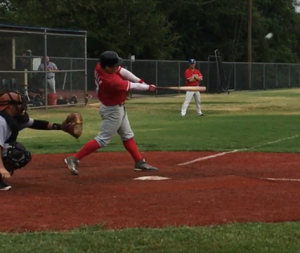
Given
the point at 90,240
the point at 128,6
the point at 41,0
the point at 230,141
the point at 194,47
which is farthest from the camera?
the point at 194,47

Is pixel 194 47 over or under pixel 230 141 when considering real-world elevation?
over

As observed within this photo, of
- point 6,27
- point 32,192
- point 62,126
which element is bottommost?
point 32,192

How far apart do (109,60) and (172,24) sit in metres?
49.7

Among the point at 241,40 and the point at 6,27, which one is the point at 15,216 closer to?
the point at 6,27

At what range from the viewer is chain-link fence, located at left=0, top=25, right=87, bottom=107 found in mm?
24703

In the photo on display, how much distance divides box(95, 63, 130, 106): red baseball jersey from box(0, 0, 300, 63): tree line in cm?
3112

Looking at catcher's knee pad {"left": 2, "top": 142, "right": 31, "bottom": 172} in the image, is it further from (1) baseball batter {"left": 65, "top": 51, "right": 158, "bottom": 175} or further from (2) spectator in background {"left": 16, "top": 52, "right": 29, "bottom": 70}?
(2) spectator in background {"left": 16, "top": 52, "right": 29, "bottom": 70}

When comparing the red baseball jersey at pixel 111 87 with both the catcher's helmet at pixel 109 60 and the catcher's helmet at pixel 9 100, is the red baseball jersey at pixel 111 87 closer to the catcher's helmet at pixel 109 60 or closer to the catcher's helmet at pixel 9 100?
the catcher's helmet at pixel 109 60

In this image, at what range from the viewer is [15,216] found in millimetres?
6945

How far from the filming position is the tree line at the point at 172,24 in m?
47.3

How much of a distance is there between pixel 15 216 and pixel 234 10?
A: 59311 millimetres

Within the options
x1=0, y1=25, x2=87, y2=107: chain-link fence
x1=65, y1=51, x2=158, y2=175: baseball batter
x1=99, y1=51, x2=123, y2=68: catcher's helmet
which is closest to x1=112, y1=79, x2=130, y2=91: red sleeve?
x1=65, y1=51, x2=158, y2=175: baseball batter

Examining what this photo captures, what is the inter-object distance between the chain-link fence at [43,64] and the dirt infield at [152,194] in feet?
43.4

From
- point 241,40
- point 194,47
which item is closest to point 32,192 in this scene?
point 194,47
